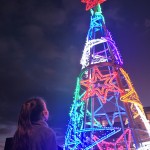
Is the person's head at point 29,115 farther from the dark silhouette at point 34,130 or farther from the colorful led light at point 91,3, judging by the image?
the colorful led light at point 91,3

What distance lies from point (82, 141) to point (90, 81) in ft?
17.3

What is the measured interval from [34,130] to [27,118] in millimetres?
237

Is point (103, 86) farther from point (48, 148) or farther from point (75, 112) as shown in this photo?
point (48, 148)

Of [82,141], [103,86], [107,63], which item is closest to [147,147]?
[82,141]

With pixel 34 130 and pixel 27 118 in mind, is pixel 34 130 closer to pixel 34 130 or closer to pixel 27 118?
pixel 34 130

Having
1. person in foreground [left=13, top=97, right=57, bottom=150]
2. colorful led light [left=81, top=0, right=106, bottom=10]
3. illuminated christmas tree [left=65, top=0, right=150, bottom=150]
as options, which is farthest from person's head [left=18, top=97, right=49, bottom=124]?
colorful led light [left=81, top=0, right=106, bottom=10]

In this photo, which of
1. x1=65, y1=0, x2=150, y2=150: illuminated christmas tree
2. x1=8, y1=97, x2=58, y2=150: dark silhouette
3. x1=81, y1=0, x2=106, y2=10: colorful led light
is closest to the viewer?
x1=8, y1=97, x2=58, y2=150: dark silhouette

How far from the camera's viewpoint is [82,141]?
52.4 feet

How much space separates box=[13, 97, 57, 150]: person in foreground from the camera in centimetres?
237

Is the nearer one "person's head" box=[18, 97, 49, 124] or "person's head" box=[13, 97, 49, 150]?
"person's head" box=[13, 97, 49, 150]

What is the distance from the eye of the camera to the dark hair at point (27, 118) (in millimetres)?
2474

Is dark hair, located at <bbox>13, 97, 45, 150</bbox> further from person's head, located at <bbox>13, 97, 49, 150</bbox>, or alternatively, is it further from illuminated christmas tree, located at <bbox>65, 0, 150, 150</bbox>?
illuminated christmas tree, located at <bbox>65, 0, 150, 150</bbox>

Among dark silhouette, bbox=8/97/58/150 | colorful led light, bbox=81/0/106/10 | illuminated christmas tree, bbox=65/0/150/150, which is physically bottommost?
dark silhouette, bbox=8/97/58/150

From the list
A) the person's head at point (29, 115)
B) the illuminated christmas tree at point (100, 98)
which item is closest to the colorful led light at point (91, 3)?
the illuminated christmas tree at point (100, 98)
